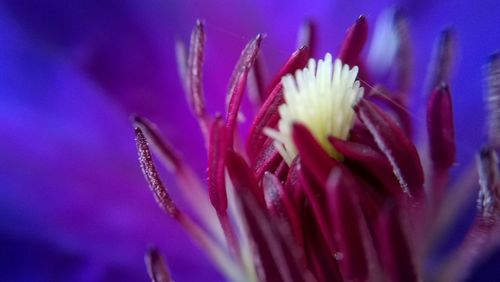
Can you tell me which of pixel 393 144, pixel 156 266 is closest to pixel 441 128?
pixel 393 144

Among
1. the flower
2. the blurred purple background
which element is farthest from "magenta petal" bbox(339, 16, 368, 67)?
the blurred purple background

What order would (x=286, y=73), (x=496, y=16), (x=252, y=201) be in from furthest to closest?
(x=496, y=16)
(x=286, y=73)
(x=252, y=201)

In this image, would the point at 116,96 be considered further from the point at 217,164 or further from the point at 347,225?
the point at 347,225

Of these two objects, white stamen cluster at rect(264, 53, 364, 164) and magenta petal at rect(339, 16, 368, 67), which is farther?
magenta petal at rect(339, 16, 368, 67)

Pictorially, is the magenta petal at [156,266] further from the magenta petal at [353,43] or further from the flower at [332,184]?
the magenta petal at [353,43]

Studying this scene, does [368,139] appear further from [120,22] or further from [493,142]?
[120,22]

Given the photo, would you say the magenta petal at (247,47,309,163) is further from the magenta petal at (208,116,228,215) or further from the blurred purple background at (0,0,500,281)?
the blurred purple background at (0,0,500,281)

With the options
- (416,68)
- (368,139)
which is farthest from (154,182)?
(416,68)

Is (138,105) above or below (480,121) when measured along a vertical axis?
above
